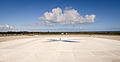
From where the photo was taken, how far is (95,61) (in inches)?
234

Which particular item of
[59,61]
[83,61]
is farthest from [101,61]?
[59,61]

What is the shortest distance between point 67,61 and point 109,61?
3265 mm

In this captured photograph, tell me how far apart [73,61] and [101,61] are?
2.17 m

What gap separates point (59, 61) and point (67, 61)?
0.63 metres

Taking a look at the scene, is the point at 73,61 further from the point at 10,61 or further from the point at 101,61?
the point at 10,61

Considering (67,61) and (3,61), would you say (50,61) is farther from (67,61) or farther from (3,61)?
(3,61)

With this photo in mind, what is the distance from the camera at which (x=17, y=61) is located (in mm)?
5965

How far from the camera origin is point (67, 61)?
5.98 metres

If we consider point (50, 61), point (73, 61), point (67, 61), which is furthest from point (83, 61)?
point (50, 61)

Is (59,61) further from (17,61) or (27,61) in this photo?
(17,61)

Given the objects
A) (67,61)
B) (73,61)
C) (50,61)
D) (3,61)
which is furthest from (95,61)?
(3,61)

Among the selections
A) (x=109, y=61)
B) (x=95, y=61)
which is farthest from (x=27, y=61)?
(x=109, y=61)

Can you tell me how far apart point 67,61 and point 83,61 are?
4.17 ft

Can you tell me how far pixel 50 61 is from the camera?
6.01m
